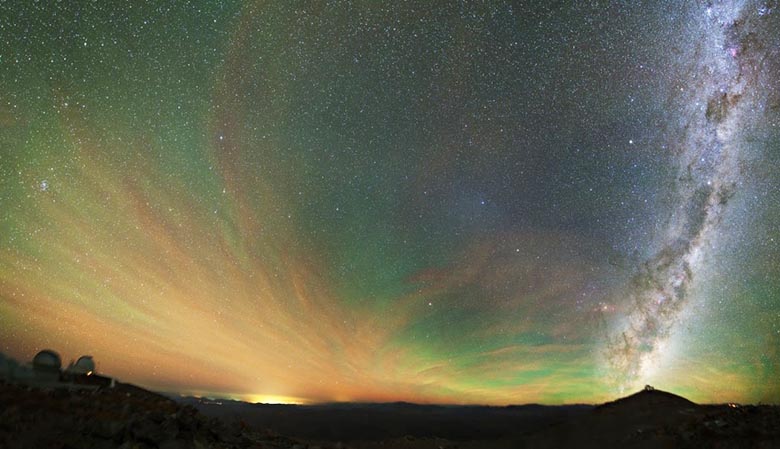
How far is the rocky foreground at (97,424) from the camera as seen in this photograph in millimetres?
10664

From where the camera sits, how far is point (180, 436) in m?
13.6

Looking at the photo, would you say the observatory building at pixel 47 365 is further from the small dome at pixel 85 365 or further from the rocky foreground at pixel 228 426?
the rocky foreground at pixel 228 426

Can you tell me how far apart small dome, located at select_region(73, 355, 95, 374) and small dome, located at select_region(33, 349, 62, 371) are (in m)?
1.47

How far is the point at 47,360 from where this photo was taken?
2309cm

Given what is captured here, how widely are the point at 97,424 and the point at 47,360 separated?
14747 mm

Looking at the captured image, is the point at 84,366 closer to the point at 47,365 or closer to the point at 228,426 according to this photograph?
the point at 47,365

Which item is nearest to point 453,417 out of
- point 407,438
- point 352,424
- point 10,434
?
point 352,424

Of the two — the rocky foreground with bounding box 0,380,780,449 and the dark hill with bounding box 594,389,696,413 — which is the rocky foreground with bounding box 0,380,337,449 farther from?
the dark hill with bounding box 594,389,696,413

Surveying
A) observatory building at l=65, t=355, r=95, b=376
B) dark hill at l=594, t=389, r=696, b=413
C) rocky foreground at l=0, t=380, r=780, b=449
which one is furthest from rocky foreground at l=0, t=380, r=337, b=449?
dark hill at l=594, t=389, r=696, b=413

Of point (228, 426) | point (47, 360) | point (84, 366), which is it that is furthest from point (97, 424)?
point (84, 366)

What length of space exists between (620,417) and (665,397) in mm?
4895

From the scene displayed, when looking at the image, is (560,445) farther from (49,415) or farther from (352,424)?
(352,424)

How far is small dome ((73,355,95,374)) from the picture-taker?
25.1 m

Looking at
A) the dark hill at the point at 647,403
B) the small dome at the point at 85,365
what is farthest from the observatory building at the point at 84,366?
the dark hill at the point at 647,403
